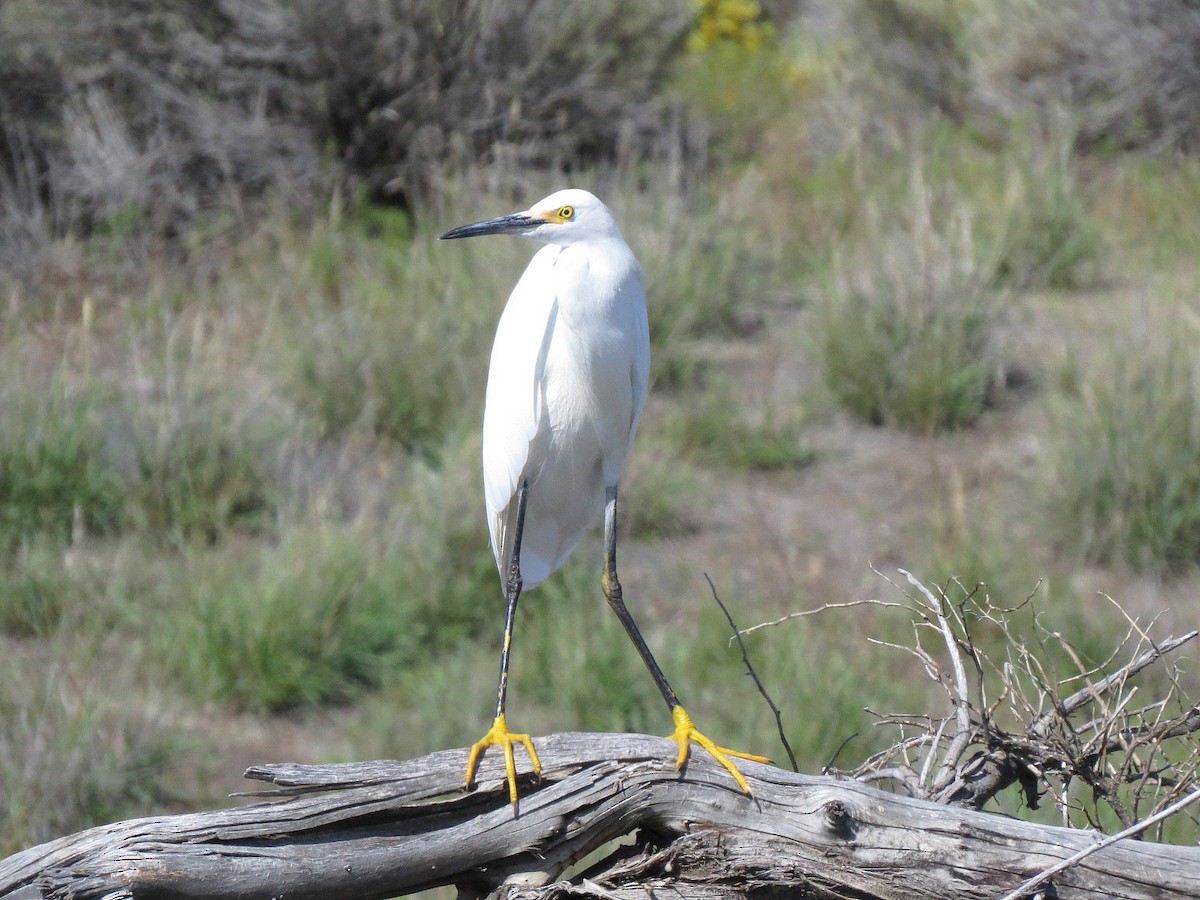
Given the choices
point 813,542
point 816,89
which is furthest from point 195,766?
point 816,89

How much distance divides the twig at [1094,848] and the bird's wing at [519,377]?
156cm

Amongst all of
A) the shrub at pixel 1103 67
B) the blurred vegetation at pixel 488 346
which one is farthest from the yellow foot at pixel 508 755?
the shrub at pixel 1103 67

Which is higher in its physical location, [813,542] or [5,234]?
[5,234]

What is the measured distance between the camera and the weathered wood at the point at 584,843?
224cm

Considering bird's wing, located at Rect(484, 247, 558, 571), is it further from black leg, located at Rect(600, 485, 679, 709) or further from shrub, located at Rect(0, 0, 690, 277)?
shrub, located at Rect(0, 0, 690, 277)

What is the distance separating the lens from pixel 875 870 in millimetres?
2361

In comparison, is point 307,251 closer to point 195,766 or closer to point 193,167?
point 193,167

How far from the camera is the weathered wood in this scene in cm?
224

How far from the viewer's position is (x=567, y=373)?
3186mm

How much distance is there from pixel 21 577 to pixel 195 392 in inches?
50.3

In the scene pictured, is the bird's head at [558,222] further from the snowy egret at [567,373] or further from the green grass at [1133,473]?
the green grass at [1133,473]

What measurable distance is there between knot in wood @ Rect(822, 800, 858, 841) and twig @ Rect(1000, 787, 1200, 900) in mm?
276

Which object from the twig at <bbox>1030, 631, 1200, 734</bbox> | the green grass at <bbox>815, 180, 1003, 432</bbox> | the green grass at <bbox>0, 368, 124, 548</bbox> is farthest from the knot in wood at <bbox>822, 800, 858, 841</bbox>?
the green grass at <bbox>815, 180, 1003, 432</bbox>

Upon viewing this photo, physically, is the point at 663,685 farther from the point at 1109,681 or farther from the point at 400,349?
the point at 400,349
